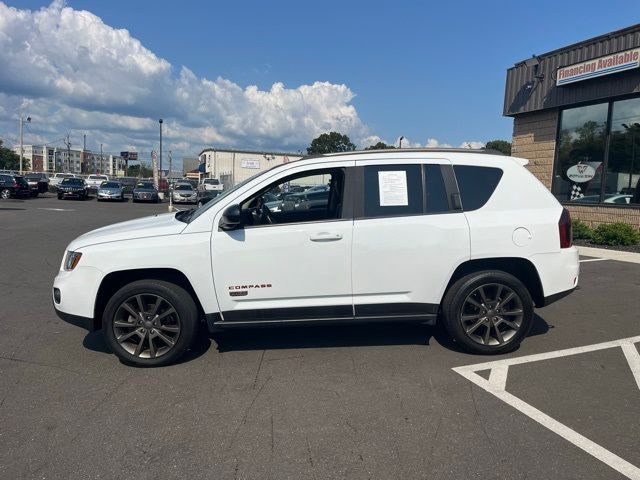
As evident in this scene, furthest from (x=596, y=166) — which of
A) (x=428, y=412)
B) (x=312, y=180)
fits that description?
(x=428, y=412)

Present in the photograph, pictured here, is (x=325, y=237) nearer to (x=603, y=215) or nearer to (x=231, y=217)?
(x=231, y=217)

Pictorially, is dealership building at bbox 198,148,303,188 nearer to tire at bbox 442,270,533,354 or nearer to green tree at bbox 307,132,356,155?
green tree at bbox 307,132,356,155

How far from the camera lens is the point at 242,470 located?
9.21ft

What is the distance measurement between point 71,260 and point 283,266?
1.87 meters

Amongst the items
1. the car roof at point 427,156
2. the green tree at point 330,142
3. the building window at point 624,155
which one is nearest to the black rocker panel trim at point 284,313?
the car roof at point 427,156

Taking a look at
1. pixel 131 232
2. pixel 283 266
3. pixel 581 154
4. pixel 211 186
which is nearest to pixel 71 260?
pixel 131 232

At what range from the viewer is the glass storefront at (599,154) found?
12281mm

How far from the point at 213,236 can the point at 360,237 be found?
1.28 meters

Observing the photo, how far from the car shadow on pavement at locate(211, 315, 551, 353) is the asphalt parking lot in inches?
0.9

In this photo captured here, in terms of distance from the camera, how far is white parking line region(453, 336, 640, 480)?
2.89 metres

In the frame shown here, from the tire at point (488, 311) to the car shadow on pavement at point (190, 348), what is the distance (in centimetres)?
234

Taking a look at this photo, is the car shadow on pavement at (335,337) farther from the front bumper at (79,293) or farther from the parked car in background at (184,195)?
the parked car in background at (184,195)

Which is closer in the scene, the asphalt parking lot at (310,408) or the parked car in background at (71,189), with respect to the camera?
the asphalt parking lot at (310,408)

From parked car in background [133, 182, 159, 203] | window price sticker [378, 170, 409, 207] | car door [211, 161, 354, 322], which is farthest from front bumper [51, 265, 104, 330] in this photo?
parked car in background [133, 182, 159, 203]
